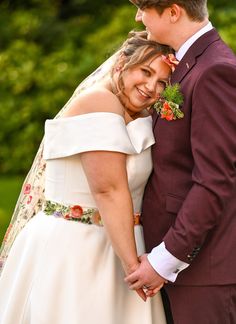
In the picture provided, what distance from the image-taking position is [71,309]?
12.7 feet

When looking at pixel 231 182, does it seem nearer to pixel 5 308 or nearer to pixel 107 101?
pixel 107 101

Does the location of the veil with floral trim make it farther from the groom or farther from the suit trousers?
the suit trousers

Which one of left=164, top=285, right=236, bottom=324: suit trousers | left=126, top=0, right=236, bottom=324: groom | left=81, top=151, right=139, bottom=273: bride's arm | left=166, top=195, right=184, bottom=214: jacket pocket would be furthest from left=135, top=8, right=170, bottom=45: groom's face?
left=164, top=285, right=236, bottom=324: suit trousers

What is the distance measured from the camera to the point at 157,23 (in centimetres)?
363

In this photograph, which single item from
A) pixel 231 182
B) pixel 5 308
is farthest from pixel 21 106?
pixel 231 182

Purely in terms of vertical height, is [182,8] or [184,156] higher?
[182,8]

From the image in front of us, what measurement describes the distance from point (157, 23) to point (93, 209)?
0.84 m

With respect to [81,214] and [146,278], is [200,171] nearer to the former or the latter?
[146,278]

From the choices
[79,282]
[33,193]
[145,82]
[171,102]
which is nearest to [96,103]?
[145,82]

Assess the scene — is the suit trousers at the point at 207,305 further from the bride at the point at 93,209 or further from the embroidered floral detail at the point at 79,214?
the embroidered floral detail at the point at 79,214

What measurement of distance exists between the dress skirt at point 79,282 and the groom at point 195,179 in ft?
0.70

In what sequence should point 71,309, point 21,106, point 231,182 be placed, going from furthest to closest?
point 21,106, point 71,309, point 231,182

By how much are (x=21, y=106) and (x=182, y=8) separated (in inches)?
227

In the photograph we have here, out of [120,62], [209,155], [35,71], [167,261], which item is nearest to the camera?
[209,155]
